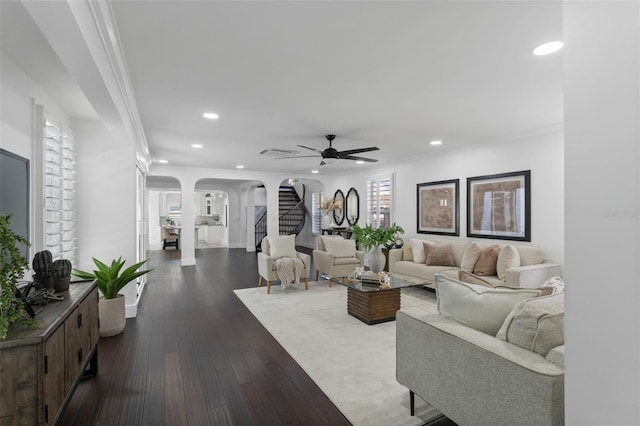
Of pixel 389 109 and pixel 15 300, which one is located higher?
pixel 389 109

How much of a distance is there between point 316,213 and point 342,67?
8847 millimetres

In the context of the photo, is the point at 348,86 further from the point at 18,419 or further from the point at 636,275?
the point at 18,419

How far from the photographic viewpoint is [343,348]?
123 inches

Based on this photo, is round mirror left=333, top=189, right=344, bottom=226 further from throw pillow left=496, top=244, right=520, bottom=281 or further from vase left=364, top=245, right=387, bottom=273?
throw pillow left=496, top=244, right=520, bottom=281

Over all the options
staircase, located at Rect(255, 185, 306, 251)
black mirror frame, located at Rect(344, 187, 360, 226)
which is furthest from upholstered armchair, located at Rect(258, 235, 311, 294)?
staircase, located at Rect(255, 185, 306, 251)

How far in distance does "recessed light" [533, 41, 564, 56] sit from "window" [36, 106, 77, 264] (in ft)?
12.5

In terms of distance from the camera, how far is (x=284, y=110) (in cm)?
355

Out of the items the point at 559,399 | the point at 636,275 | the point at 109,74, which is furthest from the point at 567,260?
the point at 109,74

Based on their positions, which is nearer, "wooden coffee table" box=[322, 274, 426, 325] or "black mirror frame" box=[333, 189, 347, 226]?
"wooden coffee table" box=[322, 274, 426, 325]

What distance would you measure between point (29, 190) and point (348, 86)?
2696 mm

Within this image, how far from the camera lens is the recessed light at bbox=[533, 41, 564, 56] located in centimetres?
214

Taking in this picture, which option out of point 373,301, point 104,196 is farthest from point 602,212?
point 104,196

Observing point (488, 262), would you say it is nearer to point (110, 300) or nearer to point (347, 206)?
point (347, 206)

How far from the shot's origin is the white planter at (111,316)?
10.9 feet
